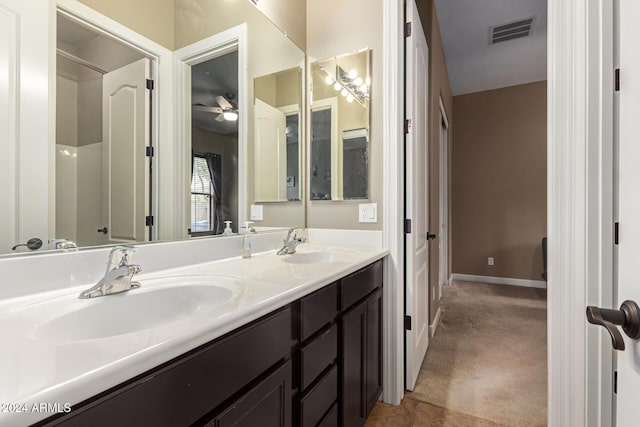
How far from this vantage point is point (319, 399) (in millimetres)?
1072

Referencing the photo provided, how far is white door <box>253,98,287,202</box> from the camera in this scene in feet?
5.85

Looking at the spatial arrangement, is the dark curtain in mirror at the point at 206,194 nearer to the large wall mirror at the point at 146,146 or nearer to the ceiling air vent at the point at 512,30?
the large wall mirror at the point at 146,146

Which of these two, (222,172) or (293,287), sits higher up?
(222,172)

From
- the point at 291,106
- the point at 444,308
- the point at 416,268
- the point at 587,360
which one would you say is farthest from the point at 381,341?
the point at 444,308

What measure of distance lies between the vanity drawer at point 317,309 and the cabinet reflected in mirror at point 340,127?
0.83 meters

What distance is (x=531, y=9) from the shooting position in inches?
110

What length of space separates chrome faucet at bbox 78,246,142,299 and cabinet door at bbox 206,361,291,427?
0.48 m

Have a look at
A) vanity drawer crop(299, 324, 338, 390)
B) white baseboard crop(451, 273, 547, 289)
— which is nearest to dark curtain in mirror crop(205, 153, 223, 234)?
vanity drawer crop(299, 324, 338, 390)


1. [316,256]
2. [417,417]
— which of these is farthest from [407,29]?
[417,417]

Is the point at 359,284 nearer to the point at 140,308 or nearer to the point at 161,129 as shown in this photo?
the point at 140,308

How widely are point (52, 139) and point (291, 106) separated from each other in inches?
54.9

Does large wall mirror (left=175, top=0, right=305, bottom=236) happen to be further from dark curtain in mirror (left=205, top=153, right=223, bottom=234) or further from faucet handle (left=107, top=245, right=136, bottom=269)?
faucet handle (left=107, top=245, right=136, bottom=269)

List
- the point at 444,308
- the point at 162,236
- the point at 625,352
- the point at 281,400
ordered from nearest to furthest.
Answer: the point at 625,352 < the point at 281,400 < the point at 162,236 < the point at 444,308

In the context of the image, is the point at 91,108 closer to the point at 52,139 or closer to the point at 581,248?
the point at 52,139
